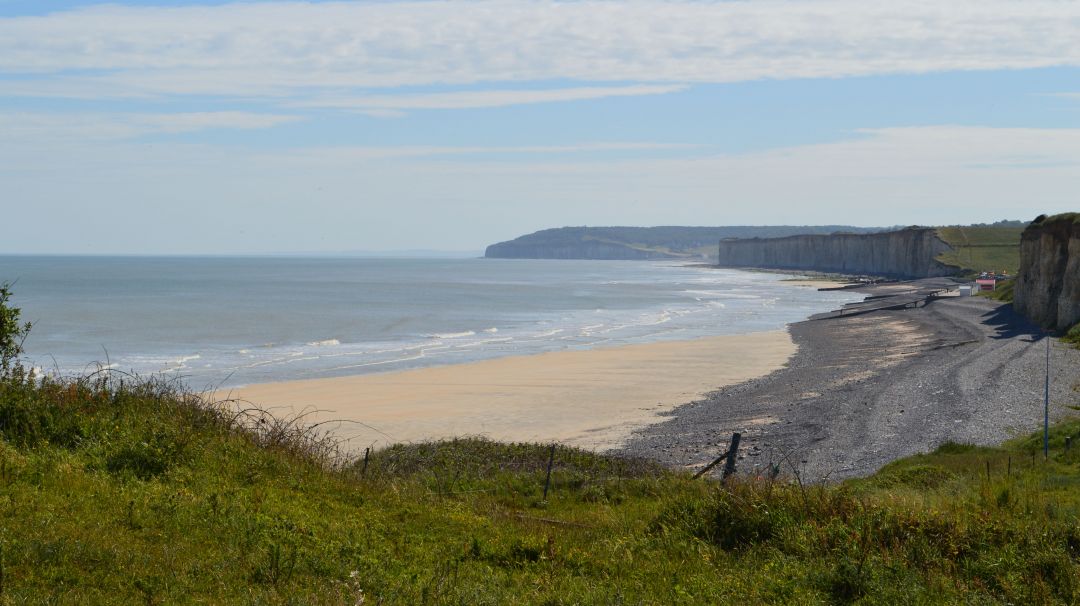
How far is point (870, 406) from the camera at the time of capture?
2717 cm

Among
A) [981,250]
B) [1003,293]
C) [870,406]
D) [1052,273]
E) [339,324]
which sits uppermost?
[981,250]

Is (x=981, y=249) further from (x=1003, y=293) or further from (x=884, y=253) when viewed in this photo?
(x=1003, y=293)

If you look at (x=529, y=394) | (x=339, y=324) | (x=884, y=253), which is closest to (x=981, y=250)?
(x=884, y=253)

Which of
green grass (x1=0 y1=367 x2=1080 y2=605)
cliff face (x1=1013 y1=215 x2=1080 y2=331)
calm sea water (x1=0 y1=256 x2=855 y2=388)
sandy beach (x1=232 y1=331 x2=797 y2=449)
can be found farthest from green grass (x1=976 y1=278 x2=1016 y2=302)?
green grass (x1=0 y1=367 x2=1080 y2=605)

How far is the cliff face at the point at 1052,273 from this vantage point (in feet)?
153

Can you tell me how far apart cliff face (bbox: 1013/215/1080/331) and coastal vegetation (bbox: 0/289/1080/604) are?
130 feet

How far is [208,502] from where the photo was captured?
9.13m

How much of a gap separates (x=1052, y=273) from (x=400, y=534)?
52.1 metres

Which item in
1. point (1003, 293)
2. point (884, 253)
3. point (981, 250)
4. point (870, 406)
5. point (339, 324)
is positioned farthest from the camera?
point (884, 253)

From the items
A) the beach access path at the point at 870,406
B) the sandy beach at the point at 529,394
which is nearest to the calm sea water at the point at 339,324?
the sandy beach at the point at 529,394

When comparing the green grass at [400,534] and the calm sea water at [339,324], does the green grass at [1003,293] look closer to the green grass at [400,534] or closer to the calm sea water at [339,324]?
the calm sea water at [339,324]

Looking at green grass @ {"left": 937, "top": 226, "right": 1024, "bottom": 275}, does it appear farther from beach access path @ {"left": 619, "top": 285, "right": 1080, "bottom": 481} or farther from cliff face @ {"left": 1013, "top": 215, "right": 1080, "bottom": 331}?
beach access path @ {"left": 619, "top": 285, "right": 1080, "bottom": 481}

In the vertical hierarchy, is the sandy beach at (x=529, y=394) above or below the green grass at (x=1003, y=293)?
below

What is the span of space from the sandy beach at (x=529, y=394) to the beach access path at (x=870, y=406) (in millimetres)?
1730
